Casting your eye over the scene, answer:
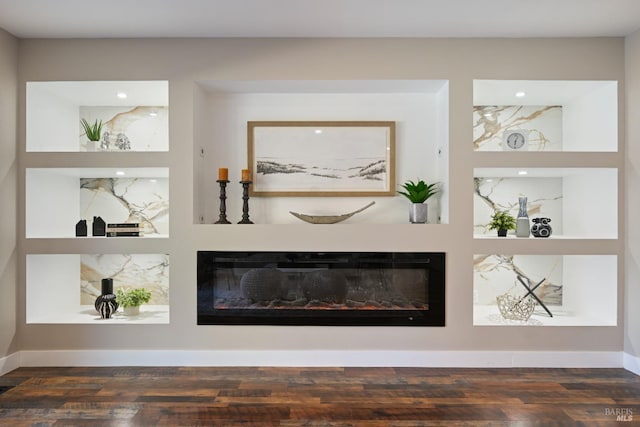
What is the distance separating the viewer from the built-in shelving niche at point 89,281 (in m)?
3.08

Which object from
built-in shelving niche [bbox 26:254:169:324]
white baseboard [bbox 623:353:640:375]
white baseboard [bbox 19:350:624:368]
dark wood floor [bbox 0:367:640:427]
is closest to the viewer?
dark wood floor [bbox 0:367:640:427]

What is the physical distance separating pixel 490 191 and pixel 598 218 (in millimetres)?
801

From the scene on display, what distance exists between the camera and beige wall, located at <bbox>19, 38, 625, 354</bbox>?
2875 mm

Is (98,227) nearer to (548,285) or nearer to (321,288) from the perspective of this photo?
(321,288)

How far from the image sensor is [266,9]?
247 centimetres

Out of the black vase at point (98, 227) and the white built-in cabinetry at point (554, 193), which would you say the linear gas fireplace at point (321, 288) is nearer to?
the white built-in cabinetry at point (554, 193)

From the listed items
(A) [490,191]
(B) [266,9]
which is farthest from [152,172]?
(A) [490,191]

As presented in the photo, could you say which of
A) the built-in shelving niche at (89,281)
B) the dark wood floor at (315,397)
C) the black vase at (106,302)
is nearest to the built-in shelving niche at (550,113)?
the dark wood floor at (315,397)

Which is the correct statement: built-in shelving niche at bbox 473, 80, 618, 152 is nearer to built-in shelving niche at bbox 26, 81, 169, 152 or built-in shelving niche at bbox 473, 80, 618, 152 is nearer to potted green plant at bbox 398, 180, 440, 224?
potted green plant at bbox 398, 180, 440, 224

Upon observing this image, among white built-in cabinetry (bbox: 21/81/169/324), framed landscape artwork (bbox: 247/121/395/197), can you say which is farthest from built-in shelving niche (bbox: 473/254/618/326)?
white built-in cabinetry (bbox: 21/81/169/324)

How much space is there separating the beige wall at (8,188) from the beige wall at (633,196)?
174 inches

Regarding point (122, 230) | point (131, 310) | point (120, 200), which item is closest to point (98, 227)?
point (122, 230)

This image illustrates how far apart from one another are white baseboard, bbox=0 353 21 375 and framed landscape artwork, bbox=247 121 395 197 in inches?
82.9

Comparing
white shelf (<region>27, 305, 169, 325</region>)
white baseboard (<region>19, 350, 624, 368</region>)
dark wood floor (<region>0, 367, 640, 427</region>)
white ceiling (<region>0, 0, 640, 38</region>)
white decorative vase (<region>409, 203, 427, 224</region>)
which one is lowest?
dark wood floor (<region>0, 367, 640, 427</region>)
